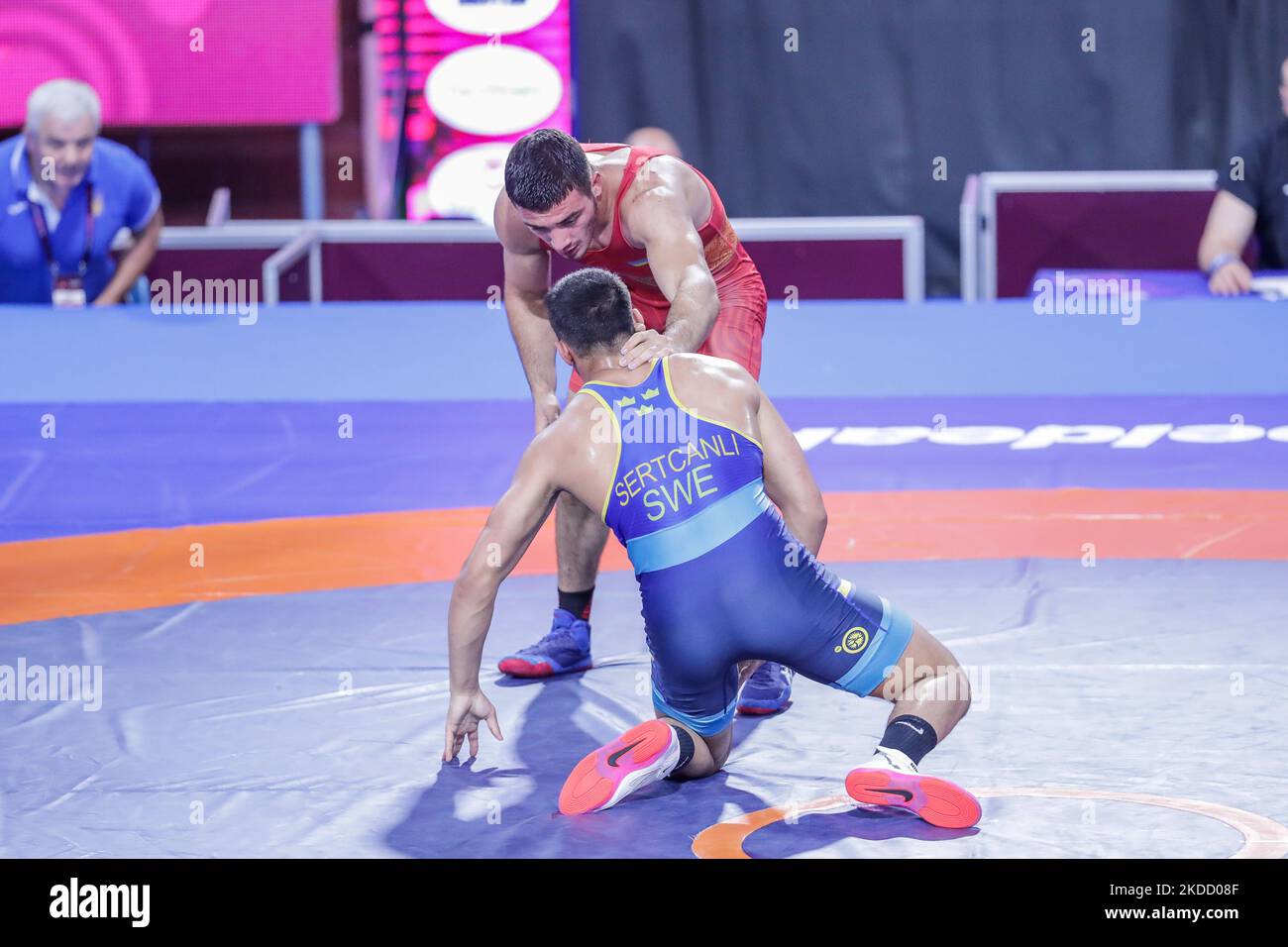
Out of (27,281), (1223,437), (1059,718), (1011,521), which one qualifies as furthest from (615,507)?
(27,281)

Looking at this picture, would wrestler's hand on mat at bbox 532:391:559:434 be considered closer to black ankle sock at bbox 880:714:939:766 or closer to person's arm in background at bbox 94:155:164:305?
black ankle sock at bbox 880:714:939:766

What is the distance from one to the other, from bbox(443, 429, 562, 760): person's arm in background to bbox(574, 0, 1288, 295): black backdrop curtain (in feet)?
22.8

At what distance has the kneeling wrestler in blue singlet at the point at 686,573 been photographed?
2912 millimetres

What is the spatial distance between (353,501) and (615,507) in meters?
2.32

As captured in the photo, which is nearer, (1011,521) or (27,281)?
(1011,521)

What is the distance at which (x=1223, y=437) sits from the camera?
18.1 feet

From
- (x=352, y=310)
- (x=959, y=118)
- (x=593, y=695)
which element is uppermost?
(x=959, y=118)

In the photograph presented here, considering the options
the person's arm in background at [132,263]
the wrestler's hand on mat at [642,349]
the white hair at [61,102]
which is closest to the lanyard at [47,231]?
the person's arm in background at [132,263]

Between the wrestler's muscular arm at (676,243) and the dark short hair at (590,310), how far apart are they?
0.52 feet

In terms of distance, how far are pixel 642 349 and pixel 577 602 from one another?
37.3 inches

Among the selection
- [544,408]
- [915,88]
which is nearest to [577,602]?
[544,408]

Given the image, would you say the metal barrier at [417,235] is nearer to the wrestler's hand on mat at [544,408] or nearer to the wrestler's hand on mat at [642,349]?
the wrestler's hand on mat at [544,408]

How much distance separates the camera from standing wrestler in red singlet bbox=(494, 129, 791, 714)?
3.34 meters
